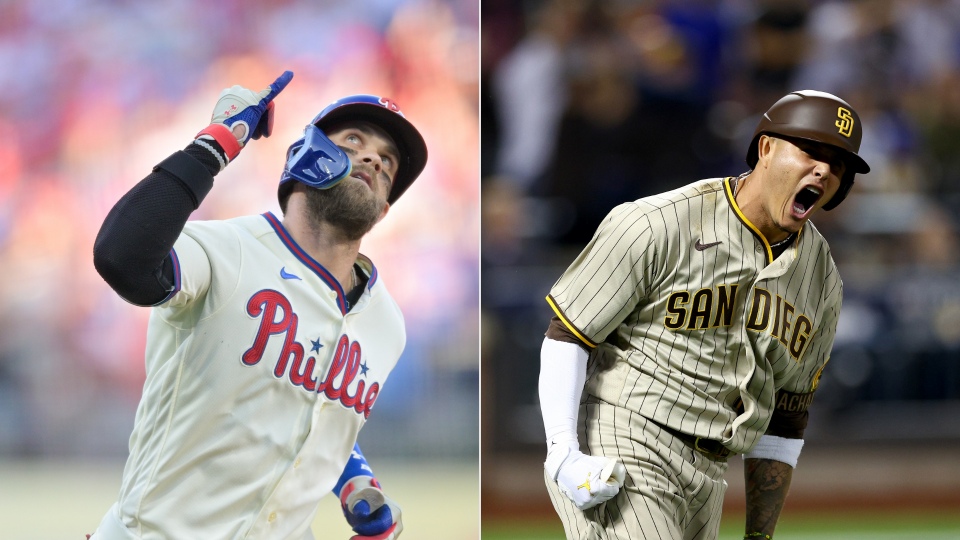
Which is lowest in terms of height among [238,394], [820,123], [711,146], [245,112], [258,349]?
[238,394]

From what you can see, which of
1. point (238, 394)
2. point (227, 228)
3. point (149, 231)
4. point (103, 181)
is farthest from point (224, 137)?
point (103, 181)

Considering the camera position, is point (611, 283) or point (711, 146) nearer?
point (611, 283)

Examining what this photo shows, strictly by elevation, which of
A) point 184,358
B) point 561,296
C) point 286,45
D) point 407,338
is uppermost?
point 286,45

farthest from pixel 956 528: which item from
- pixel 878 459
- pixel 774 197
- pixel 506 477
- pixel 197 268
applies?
pixel 197 268

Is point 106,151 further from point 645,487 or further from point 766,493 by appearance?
point 766,493

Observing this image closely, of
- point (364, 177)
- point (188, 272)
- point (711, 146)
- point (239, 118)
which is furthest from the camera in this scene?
point (711, 146)

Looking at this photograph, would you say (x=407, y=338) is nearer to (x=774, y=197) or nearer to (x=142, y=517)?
(x=142, y=517)

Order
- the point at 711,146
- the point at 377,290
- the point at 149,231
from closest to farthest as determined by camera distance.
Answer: the point at 149,231 → the point at 377,290 → the point at 711,146
